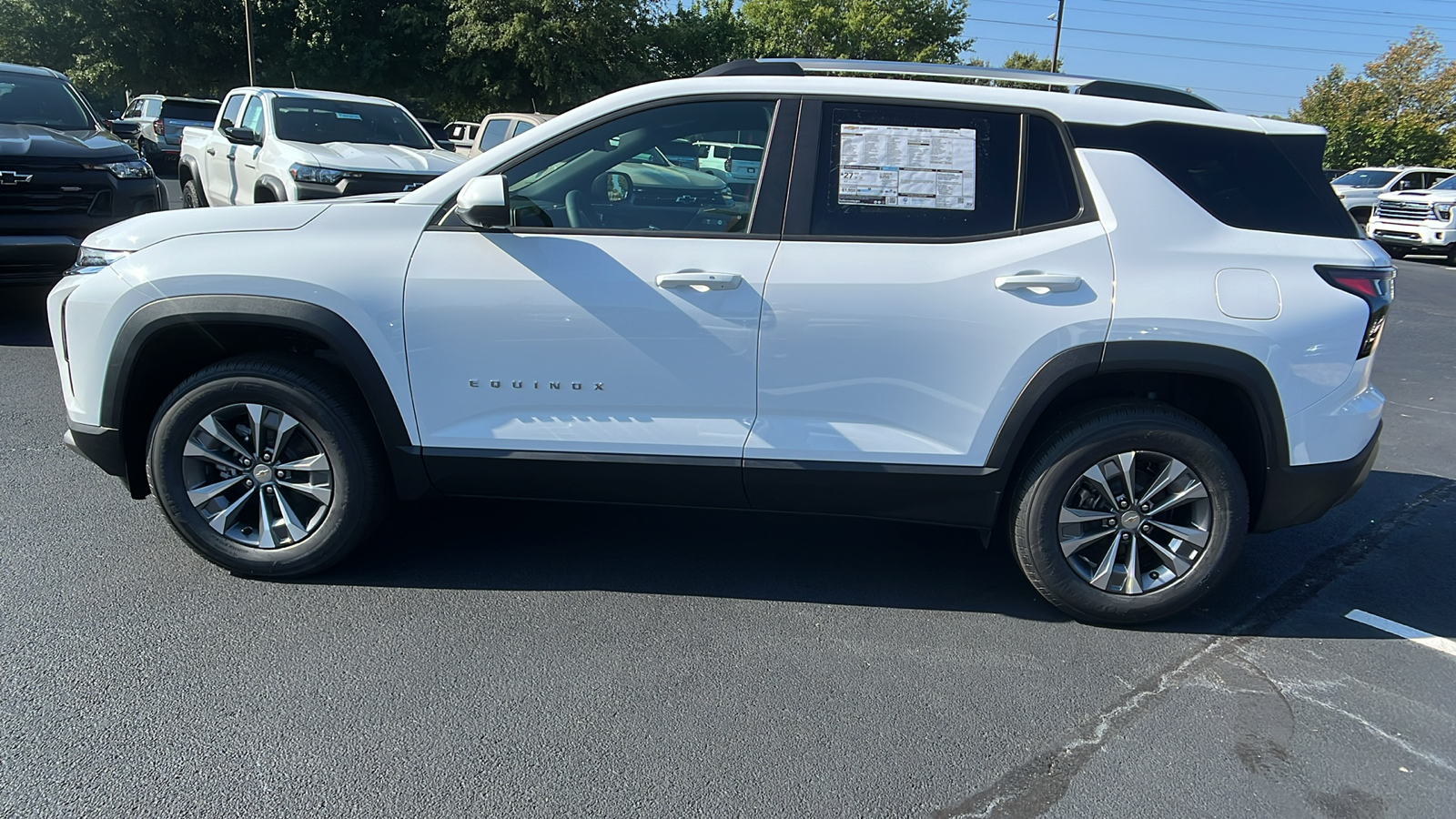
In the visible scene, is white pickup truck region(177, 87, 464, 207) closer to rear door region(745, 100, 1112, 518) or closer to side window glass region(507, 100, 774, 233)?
side window glass region(507, 100, 774, 233)

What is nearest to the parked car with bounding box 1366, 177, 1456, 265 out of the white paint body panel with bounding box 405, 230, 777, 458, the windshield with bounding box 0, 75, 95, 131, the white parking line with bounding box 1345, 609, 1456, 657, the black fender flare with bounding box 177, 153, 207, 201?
the white parking line with bounding box 1345, 609, 1456, 657

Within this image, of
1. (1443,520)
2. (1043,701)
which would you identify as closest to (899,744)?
(1043,701)

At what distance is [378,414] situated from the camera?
11.1ft

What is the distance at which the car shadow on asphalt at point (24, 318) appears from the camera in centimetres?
693

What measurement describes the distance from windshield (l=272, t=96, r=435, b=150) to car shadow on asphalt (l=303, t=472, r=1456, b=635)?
6.58 meters

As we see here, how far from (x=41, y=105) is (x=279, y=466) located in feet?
21.6

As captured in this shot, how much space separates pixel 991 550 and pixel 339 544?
104 inches

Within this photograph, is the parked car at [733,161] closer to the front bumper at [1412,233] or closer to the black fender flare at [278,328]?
the black fender flare at [278,328]

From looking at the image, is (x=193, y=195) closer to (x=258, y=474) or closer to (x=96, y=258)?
(x=96, y=258)

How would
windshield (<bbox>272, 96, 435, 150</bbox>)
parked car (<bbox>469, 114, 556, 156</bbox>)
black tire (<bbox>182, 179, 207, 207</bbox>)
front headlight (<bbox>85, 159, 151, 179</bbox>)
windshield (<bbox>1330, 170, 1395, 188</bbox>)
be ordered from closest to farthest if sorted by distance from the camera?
front headlight (<bbox>85, 159, 151, 179</bbox>)
windshield (<bbox>272, 96, 435, 150</bbox>)
black tire (<bbox>182, 179, 207, 207</bbox>)
parked car (<bbox>469, 114, 556, 156</bbox>)
windshield (<bbox>1330, 170, 1395, 188</bbox>)

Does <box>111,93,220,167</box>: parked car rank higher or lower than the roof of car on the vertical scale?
lower

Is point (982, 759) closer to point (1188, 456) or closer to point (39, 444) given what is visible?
point (1188, 456)

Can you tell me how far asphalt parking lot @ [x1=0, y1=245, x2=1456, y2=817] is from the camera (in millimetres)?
2553

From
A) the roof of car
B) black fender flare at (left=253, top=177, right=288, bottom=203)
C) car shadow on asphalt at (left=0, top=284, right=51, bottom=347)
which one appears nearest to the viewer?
car shadow on asphalt at (left=0, top=284, right=51, bottom=347)
